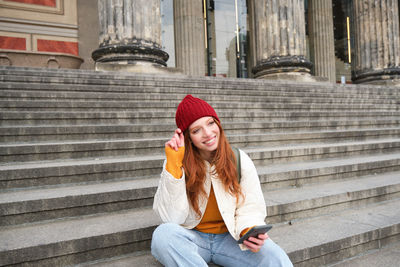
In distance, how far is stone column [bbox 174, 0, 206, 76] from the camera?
1156 cm

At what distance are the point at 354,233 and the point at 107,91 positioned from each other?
154 inches

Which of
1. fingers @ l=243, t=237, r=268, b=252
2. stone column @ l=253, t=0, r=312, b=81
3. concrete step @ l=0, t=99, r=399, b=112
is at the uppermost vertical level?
stone column @ l=253, t=0, r=312, b=81

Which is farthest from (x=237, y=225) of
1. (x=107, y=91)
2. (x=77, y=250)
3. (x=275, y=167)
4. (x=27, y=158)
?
(x=107, y=91)

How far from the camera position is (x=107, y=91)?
16.1 feet

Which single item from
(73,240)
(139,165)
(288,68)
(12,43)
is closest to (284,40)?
(288,68)

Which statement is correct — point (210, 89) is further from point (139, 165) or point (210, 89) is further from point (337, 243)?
point (337, 243)

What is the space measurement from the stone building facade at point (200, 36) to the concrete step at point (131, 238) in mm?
4760

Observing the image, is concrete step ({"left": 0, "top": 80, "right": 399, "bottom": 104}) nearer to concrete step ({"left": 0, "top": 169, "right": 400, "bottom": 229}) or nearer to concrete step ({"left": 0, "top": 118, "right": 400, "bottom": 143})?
concrete step ({"left": 0, "top": 118, "right": 400, "bottom": 143})

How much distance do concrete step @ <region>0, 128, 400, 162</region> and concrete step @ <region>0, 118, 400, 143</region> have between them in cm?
13

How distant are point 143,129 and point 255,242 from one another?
2658 millimetres

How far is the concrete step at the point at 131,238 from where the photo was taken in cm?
186

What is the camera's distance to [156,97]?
16.3 feet

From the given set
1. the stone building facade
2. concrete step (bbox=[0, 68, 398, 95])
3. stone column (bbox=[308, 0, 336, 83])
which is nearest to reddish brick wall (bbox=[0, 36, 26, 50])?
the stone building facade

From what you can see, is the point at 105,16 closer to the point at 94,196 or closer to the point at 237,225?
the point at 94,196
